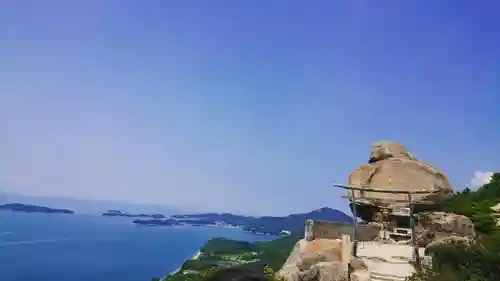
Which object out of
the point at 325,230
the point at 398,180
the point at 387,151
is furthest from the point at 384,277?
the point at 387,151

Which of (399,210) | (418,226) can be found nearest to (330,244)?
(418,226)

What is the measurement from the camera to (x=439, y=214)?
43.2 ft

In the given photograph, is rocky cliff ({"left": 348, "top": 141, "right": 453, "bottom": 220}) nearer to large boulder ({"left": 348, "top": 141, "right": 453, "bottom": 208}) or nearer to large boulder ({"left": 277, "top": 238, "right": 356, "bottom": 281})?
large boulder ({"left": 348, "top": 141, "right": 453, "bottom": 208})

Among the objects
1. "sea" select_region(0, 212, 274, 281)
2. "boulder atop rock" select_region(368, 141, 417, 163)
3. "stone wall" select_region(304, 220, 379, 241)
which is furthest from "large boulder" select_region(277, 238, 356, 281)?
"sea" select_region(0, 212, 274, 281)

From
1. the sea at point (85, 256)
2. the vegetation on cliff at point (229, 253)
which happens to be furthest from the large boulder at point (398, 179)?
the sea at point (85, 256)

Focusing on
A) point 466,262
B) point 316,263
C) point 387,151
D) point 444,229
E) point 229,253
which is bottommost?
point 229,253

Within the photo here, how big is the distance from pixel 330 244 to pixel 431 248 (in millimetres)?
2126

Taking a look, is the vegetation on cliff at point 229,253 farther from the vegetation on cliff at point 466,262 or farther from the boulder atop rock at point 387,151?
the vegetation on cliff at point 466,262

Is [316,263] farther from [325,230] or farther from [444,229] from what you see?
[444,229]

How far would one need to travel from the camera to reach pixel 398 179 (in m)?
17.6

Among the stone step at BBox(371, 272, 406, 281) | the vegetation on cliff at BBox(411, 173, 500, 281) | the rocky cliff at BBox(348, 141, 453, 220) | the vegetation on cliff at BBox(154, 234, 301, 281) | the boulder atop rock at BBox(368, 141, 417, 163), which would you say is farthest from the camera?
the vegetation on cliff at BBox(154, 234, 301, 281)

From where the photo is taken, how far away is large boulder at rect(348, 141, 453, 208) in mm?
16609

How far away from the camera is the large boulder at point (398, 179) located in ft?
54.5

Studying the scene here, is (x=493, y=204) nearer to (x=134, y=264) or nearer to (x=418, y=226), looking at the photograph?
(x=418, y=226)
